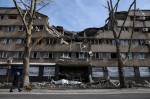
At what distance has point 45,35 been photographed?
83.0 ft

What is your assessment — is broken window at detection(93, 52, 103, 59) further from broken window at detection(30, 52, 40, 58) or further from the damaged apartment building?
broken window at detection(30, 52, 40, 58)

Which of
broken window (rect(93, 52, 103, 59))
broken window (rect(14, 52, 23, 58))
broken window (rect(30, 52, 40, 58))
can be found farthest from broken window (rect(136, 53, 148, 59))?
broken window (rect(14, 52, 23, 58))

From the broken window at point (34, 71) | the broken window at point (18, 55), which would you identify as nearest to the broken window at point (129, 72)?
the broken window at point (34, 71)

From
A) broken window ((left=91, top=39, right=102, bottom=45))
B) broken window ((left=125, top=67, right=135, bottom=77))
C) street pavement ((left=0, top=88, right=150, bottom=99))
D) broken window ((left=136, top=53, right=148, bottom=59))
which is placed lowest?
street pavement ((left=0, top=88, right=150, bottom=99))

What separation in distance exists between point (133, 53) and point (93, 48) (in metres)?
8.34

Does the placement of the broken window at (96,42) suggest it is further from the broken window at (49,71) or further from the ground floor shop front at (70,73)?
the broken window at (49,71)

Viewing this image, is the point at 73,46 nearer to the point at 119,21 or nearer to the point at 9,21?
the point at 119,21

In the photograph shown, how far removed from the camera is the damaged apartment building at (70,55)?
74.8ft

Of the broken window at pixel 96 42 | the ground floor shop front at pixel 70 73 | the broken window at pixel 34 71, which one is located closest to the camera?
the ground floor shop front at pixel 70 73

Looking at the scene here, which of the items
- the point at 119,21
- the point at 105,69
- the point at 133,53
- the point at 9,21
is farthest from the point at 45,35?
the point at 133,53

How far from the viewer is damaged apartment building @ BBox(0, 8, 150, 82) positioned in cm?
2281

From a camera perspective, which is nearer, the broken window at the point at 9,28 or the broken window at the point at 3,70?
the broken window at the point at 3,70

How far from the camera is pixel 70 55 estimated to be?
24.3 metres

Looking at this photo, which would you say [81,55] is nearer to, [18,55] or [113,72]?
[113,72]
